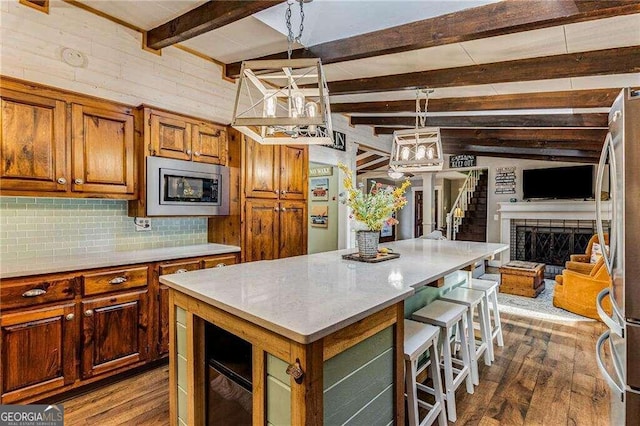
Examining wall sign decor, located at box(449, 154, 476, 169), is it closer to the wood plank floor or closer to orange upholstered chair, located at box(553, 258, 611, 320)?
orange upholstered chair, located at box(553, 258, 611, 320)

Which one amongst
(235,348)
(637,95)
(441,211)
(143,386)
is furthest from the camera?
(441,211)

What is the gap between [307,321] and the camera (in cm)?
119

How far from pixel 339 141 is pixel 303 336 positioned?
15.5 feet

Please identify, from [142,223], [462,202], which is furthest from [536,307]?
[462,202]

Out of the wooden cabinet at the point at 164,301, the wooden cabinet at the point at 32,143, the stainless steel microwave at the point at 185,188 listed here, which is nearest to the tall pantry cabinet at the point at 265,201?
the stainless steel microwave at the point at 185,188

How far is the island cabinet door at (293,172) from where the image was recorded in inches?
148

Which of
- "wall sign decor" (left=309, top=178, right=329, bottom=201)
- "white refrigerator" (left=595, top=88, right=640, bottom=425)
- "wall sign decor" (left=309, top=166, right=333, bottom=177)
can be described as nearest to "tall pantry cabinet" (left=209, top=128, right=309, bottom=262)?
"wall sign decor" (left=309, top=166, right=333, bottom=177)

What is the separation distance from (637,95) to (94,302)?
3.42m

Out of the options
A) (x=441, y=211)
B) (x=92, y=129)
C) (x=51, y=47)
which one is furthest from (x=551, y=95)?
(x=441, y=211)

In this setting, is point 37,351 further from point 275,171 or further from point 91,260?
point 275,171

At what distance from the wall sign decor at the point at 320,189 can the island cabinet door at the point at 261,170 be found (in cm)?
258

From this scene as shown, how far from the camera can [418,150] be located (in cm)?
319

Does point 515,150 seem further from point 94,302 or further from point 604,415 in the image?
point 94,302

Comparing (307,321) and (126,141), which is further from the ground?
(126,141)
